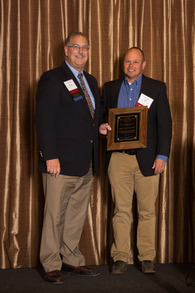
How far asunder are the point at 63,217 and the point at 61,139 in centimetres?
57

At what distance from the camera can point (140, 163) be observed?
3.05 metres

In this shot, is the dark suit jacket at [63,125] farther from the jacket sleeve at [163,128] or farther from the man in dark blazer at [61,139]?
the jacket sleeve at [163,128]

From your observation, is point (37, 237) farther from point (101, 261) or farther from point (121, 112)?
point (121, 112)

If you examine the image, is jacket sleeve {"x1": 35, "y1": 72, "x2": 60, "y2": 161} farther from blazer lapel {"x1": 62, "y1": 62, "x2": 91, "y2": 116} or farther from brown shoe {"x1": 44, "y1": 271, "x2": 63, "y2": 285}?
brown shoe {"x1": 44, "y1": 271, "x2": 63, "y2": 285}

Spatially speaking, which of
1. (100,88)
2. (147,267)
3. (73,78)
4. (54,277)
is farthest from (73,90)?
(147,267)

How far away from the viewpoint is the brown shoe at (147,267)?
3.08 m

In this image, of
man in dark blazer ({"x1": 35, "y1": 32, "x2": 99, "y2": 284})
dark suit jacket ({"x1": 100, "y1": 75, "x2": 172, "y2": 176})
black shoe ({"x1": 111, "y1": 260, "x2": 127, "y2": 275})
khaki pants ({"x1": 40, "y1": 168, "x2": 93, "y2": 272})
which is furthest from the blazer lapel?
black shoe ({"x1": 111, "y1": 260, "x2": 127, "y2": 275})

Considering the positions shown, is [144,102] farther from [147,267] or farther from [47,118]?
[147,267]

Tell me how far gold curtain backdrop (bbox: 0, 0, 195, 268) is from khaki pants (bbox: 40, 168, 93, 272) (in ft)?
1.40

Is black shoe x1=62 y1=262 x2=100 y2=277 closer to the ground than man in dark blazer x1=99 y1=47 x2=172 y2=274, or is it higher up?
closer to the ground

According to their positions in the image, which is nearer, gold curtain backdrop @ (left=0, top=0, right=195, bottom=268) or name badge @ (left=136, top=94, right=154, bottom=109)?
name badge @ (left=136, top=94, right=154, bottom=109)


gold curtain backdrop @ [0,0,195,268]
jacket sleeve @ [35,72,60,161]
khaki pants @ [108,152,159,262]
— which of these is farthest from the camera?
gold curtain backdrop @ [0,0,195,268]

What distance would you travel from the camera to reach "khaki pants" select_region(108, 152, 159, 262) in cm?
309

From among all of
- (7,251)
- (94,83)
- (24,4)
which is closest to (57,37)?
(24,4)
